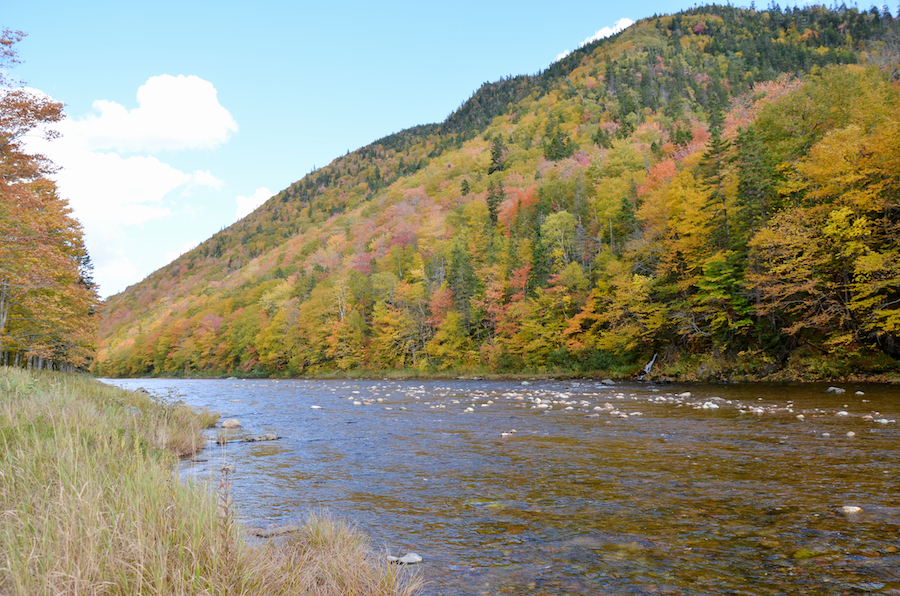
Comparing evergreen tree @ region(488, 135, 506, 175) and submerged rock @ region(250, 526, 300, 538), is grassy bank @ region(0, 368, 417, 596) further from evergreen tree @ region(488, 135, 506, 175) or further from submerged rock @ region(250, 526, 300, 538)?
evergreen tree @ region(488, 135, 506, 175)

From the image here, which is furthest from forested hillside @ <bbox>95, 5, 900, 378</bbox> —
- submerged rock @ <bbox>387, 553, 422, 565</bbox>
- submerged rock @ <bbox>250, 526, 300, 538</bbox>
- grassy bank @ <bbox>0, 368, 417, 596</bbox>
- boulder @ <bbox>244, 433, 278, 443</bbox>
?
grassy bank @ <bbox>0, 368, 417, 596</bbox>

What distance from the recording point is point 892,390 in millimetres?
18453

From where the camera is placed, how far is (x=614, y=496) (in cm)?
698

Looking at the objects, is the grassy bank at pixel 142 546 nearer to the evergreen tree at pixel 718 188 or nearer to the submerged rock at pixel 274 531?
the submerged rock at pixel 274 531

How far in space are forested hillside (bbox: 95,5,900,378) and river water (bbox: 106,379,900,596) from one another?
524 inches

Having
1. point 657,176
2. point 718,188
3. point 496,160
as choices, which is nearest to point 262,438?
point 718,188

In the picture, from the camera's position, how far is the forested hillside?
2461 cm

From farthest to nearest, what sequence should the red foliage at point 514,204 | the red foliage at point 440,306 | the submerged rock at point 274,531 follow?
the red foliage at point 514,204
the red foliage at point 440,306
the submerged rock at point 274,531

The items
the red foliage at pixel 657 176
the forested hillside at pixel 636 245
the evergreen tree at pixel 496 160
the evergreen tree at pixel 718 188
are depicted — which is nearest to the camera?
the forested hillside at pixel 636 245

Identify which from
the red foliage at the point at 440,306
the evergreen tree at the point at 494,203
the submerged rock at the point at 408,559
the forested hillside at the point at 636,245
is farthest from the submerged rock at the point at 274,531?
the evergreen tree at the point at 494,203

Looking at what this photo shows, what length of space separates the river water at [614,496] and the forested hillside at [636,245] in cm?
1331

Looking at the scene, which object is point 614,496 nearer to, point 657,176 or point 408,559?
point 408,559

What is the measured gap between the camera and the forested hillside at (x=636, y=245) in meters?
24.6

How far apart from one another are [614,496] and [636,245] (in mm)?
32359
